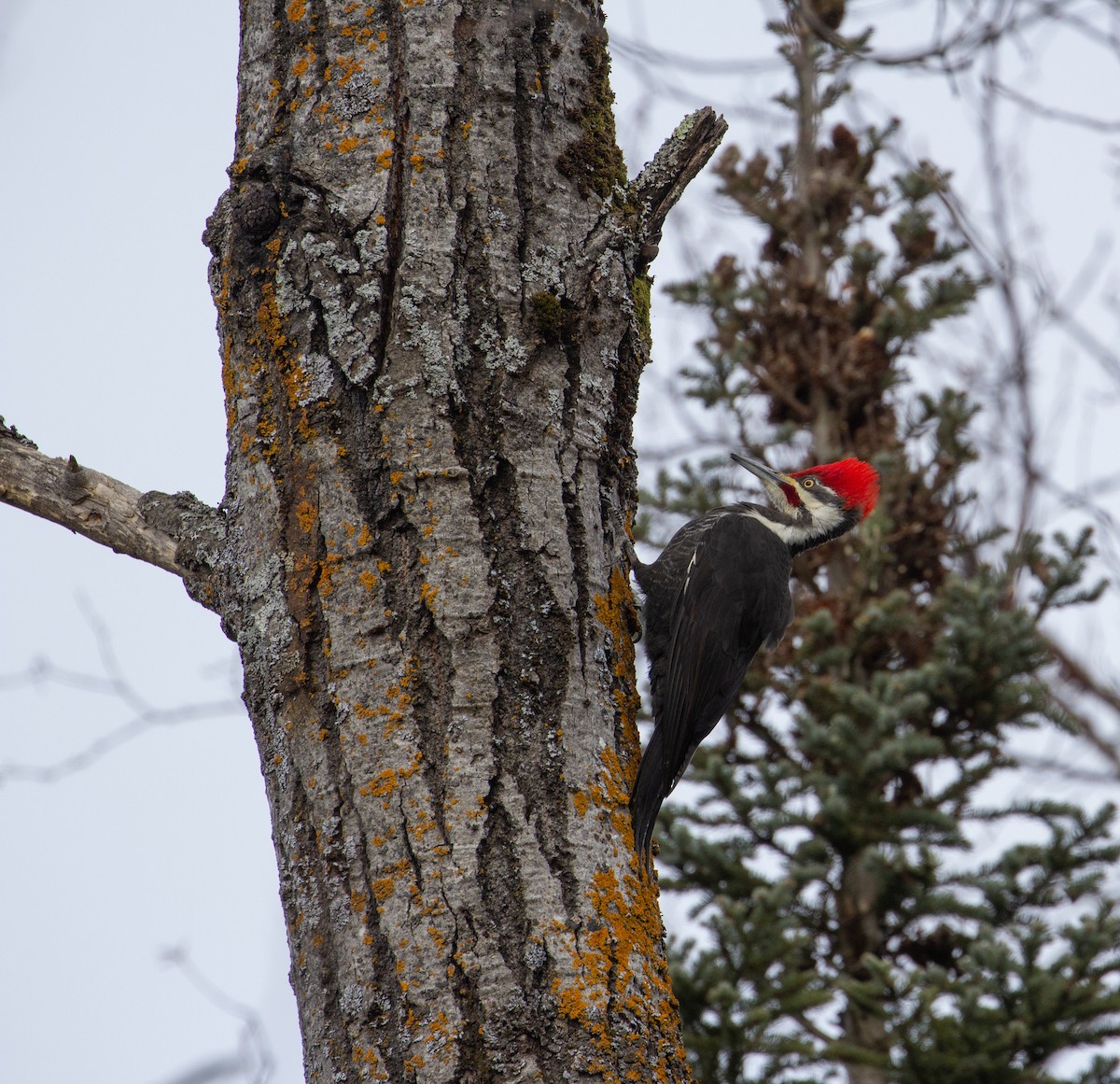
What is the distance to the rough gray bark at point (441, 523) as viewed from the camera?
1621 millimetres

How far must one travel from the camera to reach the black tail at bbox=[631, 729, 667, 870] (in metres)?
1.91

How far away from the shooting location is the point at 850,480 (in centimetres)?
422

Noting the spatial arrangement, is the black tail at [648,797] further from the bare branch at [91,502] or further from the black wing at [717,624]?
the bare branch at [91,502]

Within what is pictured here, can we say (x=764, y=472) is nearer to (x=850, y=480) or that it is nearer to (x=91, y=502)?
(x=850, y=480)

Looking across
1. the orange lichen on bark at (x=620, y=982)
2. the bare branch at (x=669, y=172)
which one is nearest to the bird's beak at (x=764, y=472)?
the bare branch at (x=669, y=172)

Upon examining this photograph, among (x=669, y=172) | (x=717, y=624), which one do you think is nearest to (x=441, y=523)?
(x=669, y=172)

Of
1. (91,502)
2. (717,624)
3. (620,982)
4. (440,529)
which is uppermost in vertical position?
(717,624)

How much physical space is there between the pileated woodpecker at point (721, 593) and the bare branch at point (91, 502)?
1176mm

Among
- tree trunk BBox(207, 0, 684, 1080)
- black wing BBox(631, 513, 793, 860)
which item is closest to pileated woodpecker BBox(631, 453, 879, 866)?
black wing BBox(631, 513, 793, 860)

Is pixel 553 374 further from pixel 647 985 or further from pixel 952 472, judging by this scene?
pixel 952 472

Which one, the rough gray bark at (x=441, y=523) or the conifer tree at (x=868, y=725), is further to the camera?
the conifer tree at (x=868, y=725)

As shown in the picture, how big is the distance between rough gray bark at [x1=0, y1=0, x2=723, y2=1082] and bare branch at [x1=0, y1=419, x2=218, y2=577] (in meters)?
0.02

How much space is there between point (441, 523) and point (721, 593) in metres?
1.79

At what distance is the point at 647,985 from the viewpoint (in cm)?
168
